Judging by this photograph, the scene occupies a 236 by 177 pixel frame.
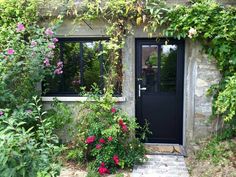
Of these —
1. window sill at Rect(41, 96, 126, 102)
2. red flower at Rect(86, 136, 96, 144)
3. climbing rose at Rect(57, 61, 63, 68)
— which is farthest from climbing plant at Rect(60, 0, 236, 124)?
red flower at Rect(86, 136, 96, 144)

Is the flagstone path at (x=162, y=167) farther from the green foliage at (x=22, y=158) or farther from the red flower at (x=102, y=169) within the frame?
the green foliage at (x=22, y=158)

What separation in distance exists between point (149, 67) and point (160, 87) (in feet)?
1.76

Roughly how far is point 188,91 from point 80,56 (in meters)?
2.59

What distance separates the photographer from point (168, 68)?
6488 millimetres

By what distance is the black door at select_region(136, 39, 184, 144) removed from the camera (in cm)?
645

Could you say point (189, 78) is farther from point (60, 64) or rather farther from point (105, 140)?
point (60, 64)

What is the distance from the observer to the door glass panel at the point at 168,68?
6449 millimetres

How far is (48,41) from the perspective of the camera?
5.91 meters

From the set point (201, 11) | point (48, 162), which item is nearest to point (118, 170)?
point (48, 162)

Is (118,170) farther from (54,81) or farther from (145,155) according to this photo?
(54,81)

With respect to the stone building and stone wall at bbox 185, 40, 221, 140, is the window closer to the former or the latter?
the stone building

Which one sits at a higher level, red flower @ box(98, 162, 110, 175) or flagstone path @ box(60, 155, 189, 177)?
red flower @ box(98, 162, 110, 175)

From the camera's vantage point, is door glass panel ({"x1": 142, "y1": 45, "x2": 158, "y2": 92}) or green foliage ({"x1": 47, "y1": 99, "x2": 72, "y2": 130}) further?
door glass panel ({"x1": 142, "y1": 45, "x2": 158, "y2": 92})

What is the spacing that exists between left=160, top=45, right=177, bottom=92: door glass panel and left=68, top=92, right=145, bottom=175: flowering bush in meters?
1.28
